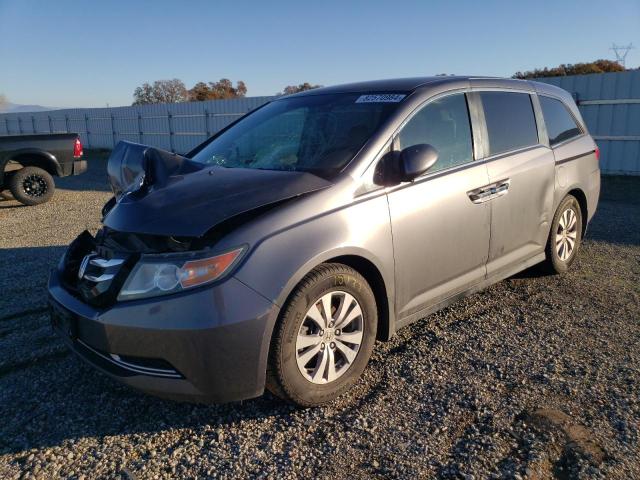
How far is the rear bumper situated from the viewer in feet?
7.97

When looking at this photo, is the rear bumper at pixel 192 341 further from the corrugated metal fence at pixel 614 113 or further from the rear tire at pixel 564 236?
the corrugated metal fence at pixel 614 113

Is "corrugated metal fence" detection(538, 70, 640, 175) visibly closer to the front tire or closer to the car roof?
the car roof

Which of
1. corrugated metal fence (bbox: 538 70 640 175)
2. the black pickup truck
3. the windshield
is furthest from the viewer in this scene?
corrugated metal fence (bbox: 538 70 640 175)

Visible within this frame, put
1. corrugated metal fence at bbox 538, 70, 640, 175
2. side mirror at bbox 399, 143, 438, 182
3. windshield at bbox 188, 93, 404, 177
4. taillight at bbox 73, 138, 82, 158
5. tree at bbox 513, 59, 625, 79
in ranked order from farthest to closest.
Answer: tree at bbox 513, 59, 625, 79
corrugated metal fence at bbox 538, 70, 640, 175
taillight at bbox 73, 138, 82, 158
windshield at bbox 188, 93, 404, 177
side mirror at bbox 399, 143, 438, 182

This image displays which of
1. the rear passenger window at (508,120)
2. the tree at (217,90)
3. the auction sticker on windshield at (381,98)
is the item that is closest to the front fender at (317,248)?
the auction sticker on windshield at (381,98)

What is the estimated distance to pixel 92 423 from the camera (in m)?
2.80

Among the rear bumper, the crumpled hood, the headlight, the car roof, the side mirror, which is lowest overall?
the rear bumper

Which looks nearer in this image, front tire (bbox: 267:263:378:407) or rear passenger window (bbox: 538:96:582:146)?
front tire (bbox: 267:263:378:407)

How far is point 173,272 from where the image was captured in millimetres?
2492

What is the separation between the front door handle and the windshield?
836 millimetres

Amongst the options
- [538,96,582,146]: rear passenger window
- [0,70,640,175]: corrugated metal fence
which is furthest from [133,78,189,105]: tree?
[538,96,582,146]: rear passenger window

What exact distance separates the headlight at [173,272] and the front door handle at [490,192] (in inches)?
71.9

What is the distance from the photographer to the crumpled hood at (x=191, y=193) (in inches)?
104

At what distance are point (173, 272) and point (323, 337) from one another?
87cm
